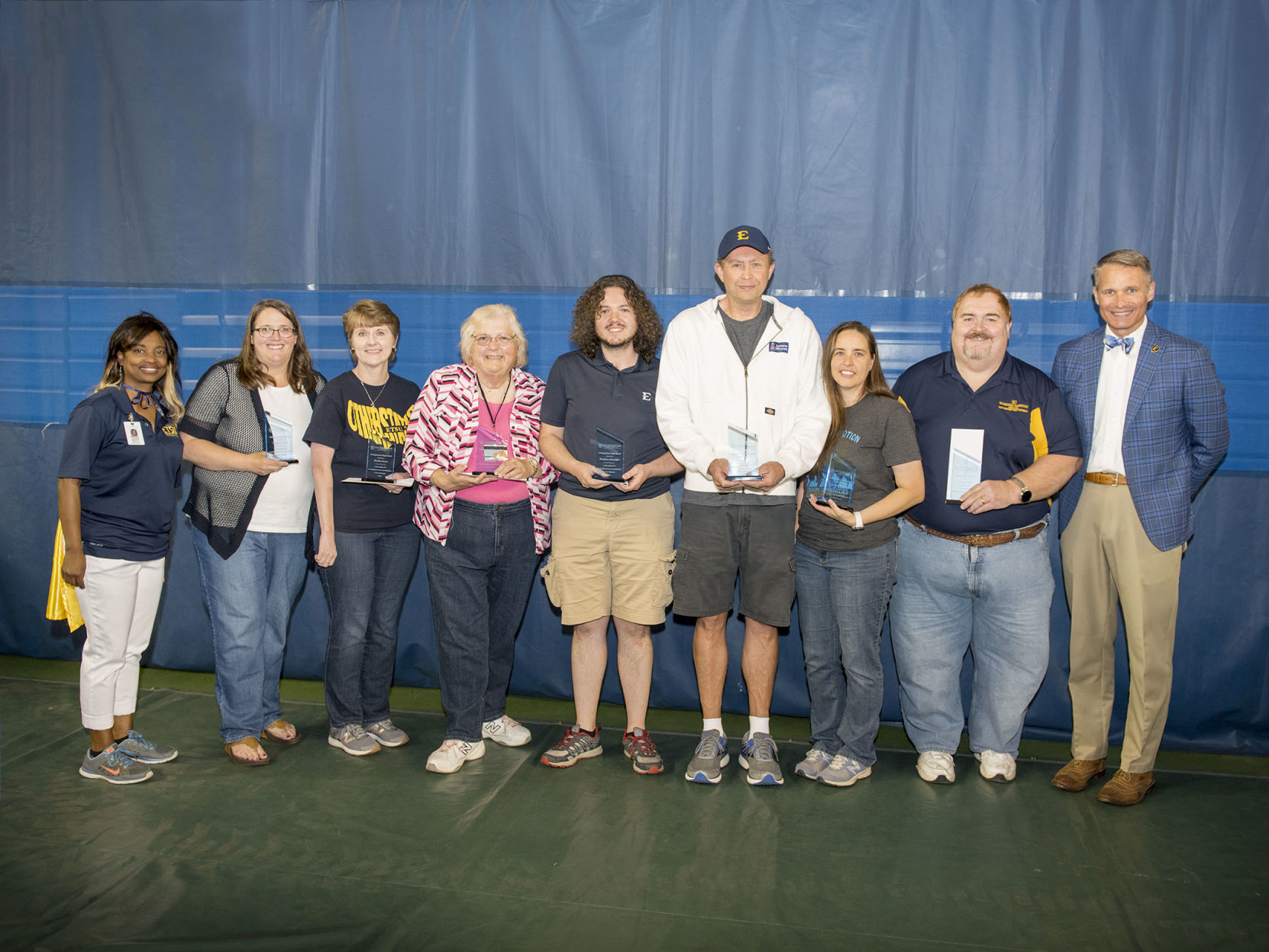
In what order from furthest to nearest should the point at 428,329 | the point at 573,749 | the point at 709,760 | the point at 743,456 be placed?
the point at 428,329 < the point at 573,749 < the point at 709,760 < the point at 743,456

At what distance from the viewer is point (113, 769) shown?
3.19 meters

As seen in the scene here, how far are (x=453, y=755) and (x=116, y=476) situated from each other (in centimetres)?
148

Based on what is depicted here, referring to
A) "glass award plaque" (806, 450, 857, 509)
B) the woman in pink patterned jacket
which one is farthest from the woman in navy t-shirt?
"glass award plaque" (806, 450, 857, 509)

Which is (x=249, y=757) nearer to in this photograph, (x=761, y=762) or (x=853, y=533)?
(x=761, y=762)

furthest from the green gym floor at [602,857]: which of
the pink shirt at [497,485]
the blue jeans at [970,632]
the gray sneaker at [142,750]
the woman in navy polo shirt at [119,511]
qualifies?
the pink shirt at [497,485]

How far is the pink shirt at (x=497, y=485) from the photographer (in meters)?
3.26

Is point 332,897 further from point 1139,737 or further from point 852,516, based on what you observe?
point 1139,737

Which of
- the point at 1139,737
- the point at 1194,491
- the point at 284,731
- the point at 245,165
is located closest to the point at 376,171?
the point at 245,165

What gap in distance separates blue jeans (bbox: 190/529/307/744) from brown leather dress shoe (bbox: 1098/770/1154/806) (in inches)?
114

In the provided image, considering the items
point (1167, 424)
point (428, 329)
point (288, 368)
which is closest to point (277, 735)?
point (288, 368)

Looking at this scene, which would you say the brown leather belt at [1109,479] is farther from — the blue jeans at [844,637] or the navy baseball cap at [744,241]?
the navy baseball cap at [744,241]

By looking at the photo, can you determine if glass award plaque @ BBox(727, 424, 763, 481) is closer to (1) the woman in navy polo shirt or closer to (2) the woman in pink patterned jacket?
(2) the woman in pink patterned jacket

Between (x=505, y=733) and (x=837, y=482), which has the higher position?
(x=837, y=482)

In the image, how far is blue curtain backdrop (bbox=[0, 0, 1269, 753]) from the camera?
11.6 ft
